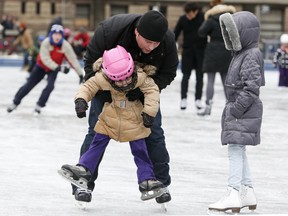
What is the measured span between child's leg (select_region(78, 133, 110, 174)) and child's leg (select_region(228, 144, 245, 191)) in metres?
0.78

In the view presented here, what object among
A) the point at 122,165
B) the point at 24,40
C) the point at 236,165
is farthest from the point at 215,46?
the point at 24,40

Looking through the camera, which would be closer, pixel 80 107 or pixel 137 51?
pixel 80 107

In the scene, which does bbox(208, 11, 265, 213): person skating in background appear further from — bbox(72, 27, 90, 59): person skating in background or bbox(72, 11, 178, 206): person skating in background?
bbox(72, 27, 90, 59): person skating in background

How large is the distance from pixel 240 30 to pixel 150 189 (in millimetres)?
1120

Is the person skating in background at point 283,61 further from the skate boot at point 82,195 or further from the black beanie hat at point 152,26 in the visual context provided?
the black beanie hat at point 152,26

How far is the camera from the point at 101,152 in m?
6.63

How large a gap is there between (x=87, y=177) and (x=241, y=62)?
3.88 feet

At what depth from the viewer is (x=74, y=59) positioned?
45.4ft

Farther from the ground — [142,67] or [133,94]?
[142,67]

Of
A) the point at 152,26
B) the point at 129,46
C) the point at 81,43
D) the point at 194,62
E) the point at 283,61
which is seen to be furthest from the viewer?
the point at 81,43

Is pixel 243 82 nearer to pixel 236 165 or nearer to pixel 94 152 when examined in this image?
pixel 236 165

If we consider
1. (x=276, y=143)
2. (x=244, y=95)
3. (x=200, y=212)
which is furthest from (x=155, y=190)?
(x=276, y=143)

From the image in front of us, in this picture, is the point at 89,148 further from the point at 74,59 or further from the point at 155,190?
the point at 74,59

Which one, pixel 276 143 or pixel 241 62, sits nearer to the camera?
pixel 241 62
